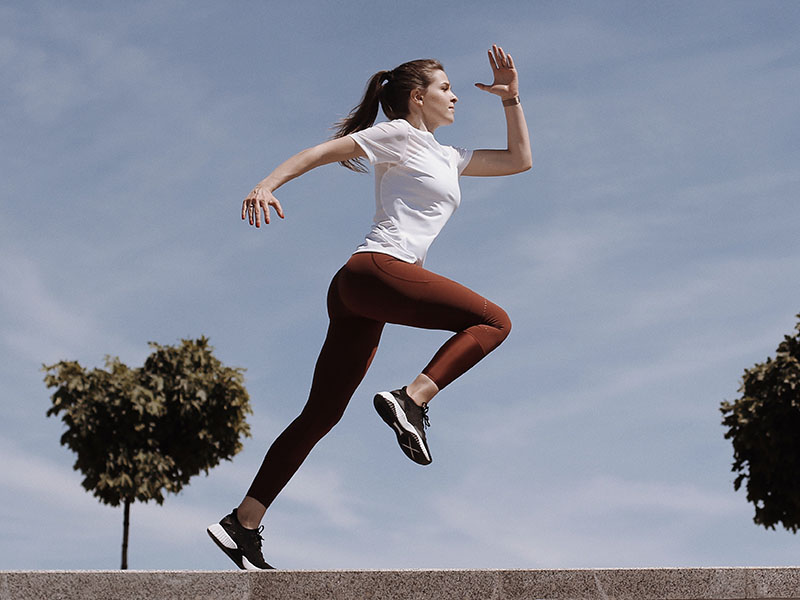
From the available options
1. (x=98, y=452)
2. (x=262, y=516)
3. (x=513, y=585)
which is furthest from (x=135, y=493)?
(x=513, y=585)

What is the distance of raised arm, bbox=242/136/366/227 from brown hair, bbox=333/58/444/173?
1.50 ft

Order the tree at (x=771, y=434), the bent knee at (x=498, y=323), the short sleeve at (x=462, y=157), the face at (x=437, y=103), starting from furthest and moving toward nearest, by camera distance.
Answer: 1. the tree at (x=771, y=434)
2. the short sleeve at (x=462, y=157)
3. the face at (x=437, y=103)
4. the bent knee at (x=498, y=323)

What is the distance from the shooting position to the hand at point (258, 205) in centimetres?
537

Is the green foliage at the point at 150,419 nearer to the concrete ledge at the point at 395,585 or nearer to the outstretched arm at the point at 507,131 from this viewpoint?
the outstretched arm at the point at 507,131

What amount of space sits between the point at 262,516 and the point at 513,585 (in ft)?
6.46

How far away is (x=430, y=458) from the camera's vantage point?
541 cm

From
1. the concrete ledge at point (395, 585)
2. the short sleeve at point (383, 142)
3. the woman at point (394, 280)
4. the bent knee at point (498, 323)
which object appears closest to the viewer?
the concrete ledge at point (395, 585)

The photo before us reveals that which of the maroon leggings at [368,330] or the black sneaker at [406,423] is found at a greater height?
the maroon leggings at [368,330]

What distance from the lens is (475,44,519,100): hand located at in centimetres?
686

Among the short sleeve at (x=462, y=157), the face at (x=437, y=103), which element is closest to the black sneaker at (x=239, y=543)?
the short sleeve at (x=462, y=157)

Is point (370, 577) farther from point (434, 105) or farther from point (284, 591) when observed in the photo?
point (434, 105)

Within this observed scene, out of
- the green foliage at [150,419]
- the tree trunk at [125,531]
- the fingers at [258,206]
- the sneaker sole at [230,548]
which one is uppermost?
the green foliage at [150,419]

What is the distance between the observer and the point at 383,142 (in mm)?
6152

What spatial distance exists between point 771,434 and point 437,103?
782 inches
